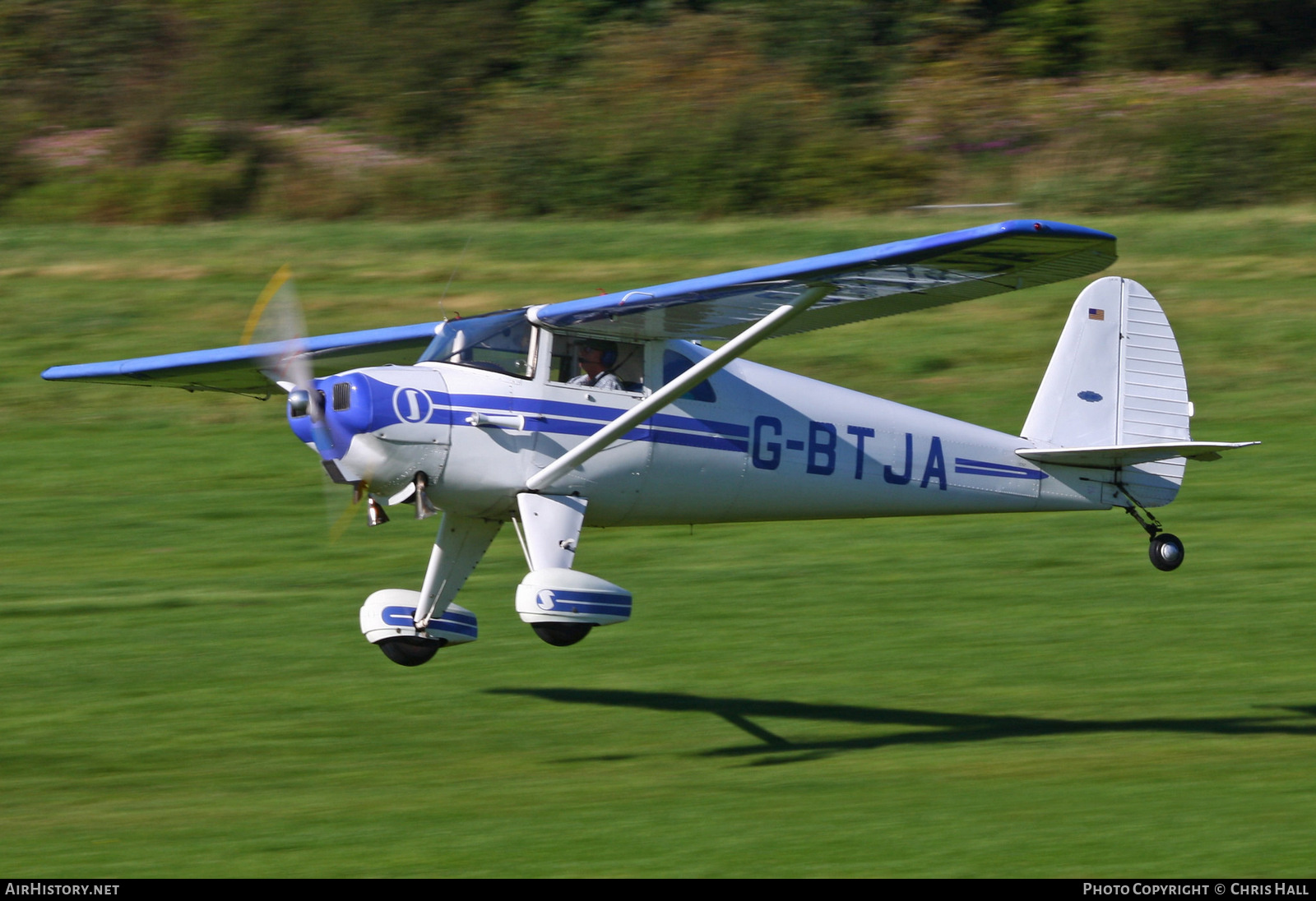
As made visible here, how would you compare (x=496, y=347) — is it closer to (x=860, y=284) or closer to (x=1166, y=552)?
(x=860, y=284)

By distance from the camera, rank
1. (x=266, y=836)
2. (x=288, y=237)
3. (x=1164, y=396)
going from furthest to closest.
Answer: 1. (x=288, y=237)
2. (x=1164, y=396)
3. (x=266, y=836)

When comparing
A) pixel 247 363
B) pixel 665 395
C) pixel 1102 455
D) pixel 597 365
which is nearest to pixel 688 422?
pixel 665 395

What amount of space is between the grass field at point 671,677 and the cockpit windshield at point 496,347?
248 centimetres

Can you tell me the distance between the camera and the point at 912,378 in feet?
71.8

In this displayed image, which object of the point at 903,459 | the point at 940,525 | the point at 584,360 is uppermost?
the point at 584,360

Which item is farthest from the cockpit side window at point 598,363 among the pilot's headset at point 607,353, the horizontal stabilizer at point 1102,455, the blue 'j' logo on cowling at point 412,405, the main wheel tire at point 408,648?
the horizontal stabilizer at point 1102,455

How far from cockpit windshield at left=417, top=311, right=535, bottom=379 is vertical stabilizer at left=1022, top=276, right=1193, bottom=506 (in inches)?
153

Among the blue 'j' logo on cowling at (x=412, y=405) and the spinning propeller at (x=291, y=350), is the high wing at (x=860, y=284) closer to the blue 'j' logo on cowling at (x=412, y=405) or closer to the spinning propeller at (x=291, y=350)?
the blue 'j' logo on cowling at (x=412, y=405)

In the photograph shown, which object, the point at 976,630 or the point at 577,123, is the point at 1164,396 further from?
the point at 577,123

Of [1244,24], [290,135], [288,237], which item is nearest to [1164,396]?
[288,237]

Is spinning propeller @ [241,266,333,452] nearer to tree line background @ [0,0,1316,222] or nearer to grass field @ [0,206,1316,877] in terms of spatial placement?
grass field @ [0,206,1316,877]

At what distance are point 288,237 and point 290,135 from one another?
645 cm

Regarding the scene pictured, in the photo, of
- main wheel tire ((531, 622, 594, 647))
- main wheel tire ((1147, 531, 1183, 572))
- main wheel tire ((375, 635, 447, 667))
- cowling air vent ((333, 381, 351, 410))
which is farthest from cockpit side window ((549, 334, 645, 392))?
main wheel tire ((1147, 531, 1183, 572))
